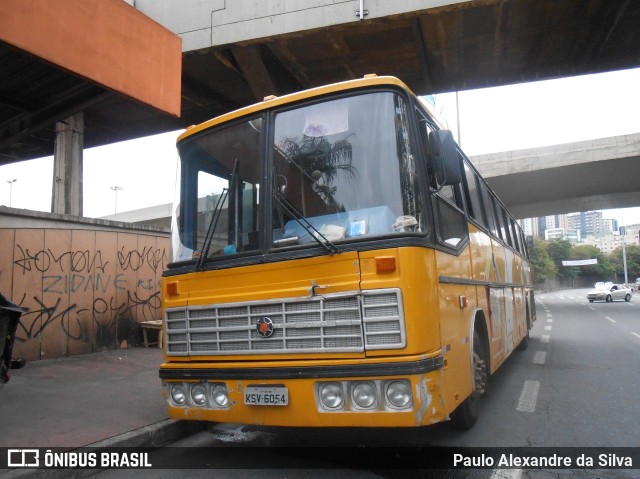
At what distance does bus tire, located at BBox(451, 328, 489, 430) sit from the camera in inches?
→ 188

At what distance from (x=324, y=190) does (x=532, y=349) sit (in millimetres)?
9223

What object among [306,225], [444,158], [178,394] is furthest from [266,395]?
[444,158]

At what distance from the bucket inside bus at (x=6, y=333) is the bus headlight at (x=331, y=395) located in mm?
3046

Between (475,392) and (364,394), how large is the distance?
206 cm

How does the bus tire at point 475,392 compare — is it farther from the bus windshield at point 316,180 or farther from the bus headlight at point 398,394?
the bus windshield at point 316,180

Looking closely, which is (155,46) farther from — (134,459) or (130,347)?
(134,459)

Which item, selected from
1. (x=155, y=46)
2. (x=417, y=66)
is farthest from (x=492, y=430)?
(x=417, y=66)

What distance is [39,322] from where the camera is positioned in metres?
8.48

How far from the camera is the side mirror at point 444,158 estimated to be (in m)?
3.92

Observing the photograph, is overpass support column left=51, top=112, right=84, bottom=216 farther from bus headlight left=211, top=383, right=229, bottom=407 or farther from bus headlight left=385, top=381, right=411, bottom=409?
bus headlight left=385, top=381, right=411, bottom=409

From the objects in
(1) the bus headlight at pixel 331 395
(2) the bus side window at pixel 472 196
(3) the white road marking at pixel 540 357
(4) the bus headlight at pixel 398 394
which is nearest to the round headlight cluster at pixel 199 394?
(1) the bus headlight at pixel 331 395

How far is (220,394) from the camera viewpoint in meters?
4.02

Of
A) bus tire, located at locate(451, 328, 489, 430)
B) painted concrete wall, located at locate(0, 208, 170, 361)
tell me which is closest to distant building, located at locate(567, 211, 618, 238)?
painted concrete wall, located at locate(0, 208, 170, 361)

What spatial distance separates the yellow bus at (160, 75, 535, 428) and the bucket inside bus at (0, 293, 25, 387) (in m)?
1.47
